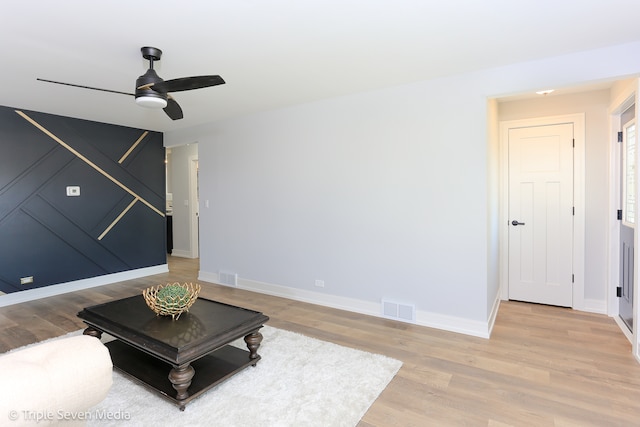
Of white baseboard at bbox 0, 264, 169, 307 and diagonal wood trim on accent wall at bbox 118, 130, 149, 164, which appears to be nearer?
white baseboard at bbox 0, 264, 169, 307

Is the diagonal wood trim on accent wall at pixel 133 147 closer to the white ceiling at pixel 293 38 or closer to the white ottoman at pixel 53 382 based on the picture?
the white ceiling at pixel 293 38

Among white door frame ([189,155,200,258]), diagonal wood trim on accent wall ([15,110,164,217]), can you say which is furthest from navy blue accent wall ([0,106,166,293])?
white door frame ([189,155,200,258])

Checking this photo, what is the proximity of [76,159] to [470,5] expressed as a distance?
17.9 feet

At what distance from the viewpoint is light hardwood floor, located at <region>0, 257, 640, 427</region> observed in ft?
6.75

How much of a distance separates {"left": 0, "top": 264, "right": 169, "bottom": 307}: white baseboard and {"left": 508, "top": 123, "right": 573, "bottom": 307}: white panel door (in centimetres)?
575

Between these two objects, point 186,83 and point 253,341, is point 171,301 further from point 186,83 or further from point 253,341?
point 186,83

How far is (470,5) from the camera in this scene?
6.80 feet

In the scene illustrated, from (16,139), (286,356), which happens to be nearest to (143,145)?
(16,139)

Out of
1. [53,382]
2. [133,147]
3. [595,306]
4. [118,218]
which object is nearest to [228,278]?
[118,218]

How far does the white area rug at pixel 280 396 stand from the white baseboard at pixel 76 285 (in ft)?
10.3

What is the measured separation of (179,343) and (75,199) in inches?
161

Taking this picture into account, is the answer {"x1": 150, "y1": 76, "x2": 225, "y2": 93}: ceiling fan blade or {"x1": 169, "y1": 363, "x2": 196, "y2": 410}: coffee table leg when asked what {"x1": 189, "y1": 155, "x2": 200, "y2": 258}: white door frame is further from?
{"x1": 169, "y1": 363, "x2": 196, "y2": 410}: coffee table leg

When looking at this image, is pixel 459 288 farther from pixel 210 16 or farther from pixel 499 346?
pixel 210 16

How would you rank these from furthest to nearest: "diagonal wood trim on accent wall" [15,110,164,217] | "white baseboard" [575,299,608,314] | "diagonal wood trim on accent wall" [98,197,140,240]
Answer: "diagonal wood trim on accent wall" [98,197,140,240], "diagonal wood trim on accent wall" [15,110,164,217], "white baseboard" [575,299,608,314]
